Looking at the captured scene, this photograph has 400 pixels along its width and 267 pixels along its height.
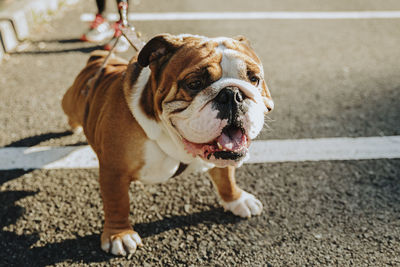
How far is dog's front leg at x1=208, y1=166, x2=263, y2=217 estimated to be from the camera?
2.50 meters

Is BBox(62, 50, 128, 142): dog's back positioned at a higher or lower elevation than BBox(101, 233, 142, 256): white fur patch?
higher

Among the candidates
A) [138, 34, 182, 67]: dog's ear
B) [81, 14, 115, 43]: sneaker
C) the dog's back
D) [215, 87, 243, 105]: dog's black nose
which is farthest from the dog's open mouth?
[81, 14, 115, 43]: sneaker

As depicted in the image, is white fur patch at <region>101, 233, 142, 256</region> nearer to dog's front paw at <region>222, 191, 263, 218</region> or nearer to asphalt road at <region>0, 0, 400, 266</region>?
asphalt road at <region>0, 0, 400, 266</region>

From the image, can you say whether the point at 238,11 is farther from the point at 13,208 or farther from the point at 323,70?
the point at 13,208

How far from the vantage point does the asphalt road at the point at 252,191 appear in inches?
89.0

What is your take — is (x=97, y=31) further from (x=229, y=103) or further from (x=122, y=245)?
(x=229, y=103)

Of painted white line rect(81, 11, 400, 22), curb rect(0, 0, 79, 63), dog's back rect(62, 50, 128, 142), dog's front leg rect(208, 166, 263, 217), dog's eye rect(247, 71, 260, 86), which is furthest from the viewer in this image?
painted white line rect(81, 11, 400, 22)

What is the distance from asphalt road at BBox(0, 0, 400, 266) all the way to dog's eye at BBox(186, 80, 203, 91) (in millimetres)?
1001

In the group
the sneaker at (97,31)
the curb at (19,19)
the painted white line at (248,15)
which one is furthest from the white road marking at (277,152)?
the painted white line at (248,15)

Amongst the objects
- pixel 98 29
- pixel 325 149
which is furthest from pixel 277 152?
pixel 98 29

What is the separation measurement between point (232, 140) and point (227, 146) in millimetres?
48

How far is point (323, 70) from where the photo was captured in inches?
179

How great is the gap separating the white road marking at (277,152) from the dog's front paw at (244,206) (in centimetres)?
51

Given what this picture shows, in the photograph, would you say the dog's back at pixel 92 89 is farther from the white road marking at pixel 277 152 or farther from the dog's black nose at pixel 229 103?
the dog's black nose at pixel 229 103
